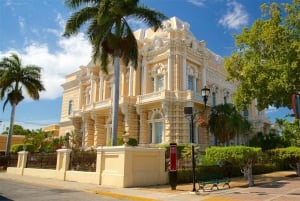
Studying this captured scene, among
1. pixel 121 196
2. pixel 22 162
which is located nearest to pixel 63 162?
pixel 22 162

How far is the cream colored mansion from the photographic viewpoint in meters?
26.5

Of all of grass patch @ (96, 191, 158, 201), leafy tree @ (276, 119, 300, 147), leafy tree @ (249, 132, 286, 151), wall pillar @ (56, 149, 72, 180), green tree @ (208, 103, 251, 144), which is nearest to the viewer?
grass patch @ (96, 191, 158, 201)

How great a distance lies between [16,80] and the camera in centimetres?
3250

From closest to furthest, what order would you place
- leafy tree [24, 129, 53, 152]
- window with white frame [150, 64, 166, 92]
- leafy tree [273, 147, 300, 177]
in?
leafy tree [273, 147, 300, 177] < window with white frame [150, 64, 166, 92] < leafy tree [24, 129, 53, 152]

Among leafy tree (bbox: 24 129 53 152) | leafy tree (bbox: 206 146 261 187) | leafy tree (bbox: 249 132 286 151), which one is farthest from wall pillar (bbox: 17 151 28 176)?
leafy tree (bbox: 249 132 286 151)

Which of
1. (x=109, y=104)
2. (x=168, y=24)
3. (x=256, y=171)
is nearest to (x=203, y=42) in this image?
(x=168, y=24)

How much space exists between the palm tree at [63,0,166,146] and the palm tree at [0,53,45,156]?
49.4 ft

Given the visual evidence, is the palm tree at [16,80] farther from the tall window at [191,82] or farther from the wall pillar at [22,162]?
the tall window at [191,82]

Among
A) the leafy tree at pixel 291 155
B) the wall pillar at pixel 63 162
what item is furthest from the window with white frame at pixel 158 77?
the wall pillar at pixel 63 162

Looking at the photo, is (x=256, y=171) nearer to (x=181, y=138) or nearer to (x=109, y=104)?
(x=181, y=138)

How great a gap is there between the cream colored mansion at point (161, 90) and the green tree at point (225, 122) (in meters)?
1.76

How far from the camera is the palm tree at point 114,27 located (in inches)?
761

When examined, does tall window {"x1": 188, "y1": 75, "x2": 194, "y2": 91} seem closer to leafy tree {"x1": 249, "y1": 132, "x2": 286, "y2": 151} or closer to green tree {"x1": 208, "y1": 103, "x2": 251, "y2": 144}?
green tree {"x1": 208, "y1": 103, "x2": 251, "y2": 144}

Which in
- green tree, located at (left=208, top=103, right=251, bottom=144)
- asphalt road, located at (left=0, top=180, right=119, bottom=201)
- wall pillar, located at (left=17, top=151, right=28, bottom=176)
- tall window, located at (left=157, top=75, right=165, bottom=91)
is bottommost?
asphalt road, located at (left=0, top=180, right=119, bottom=201)
